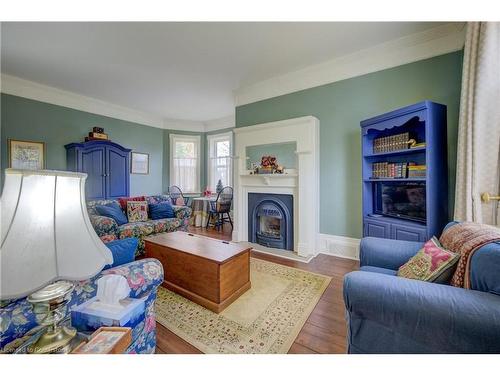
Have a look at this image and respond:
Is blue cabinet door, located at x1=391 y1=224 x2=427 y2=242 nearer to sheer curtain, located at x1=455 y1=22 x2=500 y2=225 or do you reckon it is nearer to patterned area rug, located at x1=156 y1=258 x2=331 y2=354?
sheer curtain, located at x1=455 y1=22 x2=500 y2=225

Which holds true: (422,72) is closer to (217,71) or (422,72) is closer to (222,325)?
(217,71)

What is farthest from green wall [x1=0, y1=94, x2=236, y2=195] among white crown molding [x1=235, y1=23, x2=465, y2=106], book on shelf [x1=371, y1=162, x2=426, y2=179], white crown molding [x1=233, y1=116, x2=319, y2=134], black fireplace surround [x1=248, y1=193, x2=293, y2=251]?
book on shelf [x1=371, y1=162, x2=426, y2=179]

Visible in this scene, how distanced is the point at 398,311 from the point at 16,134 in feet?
18.3

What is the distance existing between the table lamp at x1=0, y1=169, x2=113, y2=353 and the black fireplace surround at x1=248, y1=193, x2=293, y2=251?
276 cm

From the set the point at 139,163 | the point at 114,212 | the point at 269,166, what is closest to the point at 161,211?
the point at 114,212

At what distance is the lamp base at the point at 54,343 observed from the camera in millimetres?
711

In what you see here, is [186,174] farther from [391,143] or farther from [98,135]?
[391,143]

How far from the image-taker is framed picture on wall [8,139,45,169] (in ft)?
11.6

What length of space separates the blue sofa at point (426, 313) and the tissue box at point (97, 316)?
42.2 inches

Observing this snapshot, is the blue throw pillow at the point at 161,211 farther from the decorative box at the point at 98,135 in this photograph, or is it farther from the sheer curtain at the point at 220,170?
the sheer curtain at the point at 220,170

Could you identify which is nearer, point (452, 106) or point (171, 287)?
point (171, 287)

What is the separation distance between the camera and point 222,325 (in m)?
1.62
